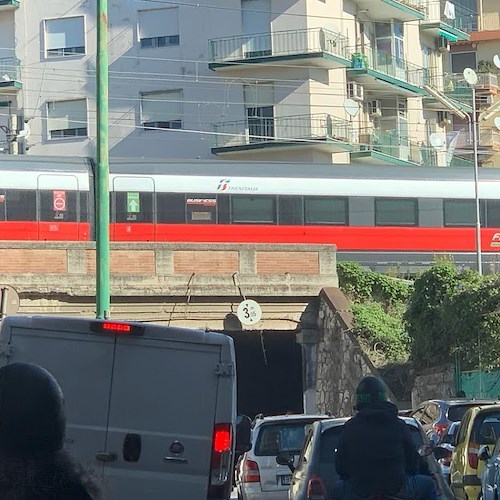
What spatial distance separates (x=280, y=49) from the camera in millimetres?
52344

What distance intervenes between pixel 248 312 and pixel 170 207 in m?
5.24

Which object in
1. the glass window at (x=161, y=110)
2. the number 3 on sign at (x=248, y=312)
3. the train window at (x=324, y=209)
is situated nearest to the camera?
the number 3 on sign at (x=248, y=312)

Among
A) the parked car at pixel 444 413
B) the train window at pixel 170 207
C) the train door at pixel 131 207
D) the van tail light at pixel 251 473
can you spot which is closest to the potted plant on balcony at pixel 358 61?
the train window at pixel 170 207

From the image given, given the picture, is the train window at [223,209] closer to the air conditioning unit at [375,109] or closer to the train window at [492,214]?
the train window at [492,214]

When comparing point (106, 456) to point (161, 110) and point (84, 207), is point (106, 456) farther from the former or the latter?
point (161, 110)

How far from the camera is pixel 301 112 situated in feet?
171

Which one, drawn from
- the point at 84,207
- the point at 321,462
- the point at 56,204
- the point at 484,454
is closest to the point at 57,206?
the point at 56,204

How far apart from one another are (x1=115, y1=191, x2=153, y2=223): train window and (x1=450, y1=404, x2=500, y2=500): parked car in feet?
78.9

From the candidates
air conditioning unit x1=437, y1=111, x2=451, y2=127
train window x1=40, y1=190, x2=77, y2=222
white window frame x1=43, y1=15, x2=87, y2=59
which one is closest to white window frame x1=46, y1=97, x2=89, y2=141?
white window frame x1=43, y1=15, x2=87, y2=59

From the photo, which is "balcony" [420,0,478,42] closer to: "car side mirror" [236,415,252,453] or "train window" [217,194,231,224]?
"train window" [217,194,231,224]

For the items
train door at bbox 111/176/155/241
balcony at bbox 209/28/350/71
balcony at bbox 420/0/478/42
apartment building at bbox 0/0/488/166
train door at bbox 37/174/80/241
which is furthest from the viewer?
balcony at bbox 420/0/478/42

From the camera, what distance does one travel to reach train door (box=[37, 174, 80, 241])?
1540 inches

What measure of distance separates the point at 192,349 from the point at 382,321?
26.5 m

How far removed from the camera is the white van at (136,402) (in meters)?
11.4
